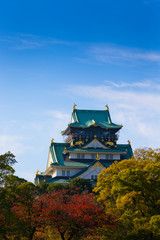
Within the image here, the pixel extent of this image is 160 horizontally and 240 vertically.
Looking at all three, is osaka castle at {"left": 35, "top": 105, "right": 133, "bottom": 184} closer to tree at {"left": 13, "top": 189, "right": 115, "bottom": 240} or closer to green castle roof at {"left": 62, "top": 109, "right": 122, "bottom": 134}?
green castle roof at {"left": 62, "top": 109, "right": 122, "bottom": 134}

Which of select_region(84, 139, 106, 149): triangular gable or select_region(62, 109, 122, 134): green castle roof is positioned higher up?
select_region(62, 109, 122, 134): green castle roof

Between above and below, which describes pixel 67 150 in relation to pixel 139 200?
above

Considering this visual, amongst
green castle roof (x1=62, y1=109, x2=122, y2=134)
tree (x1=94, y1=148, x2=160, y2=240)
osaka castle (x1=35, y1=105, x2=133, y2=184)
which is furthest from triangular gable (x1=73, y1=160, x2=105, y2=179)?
tree (x1=94, y1=148, x2=160, y2=240)

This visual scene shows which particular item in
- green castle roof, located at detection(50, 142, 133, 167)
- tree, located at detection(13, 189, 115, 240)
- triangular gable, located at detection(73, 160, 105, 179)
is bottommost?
tree, located at detection(13, 189, 115, 240)

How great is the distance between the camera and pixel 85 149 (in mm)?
75688

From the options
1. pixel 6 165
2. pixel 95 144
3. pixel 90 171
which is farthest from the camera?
pixel 95 144

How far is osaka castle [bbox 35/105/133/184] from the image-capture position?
239 ft

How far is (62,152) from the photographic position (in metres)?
76.7

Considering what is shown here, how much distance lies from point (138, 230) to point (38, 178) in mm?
43992

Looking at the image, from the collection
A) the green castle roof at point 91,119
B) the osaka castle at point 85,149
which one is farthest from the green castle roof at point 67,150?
the green castle roof at point 91,119

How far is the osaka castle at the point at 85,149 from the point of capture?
72875 millimetres

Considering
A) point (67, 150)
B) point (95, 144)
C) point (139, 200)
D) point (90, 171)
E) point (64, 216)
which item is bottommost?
point (64, 216)

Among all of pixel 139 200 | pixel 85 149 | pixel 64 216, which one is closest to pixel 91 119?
pixel 85 149

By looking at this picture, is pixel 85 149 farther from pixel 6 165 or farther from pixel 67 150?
pixel 6 165
